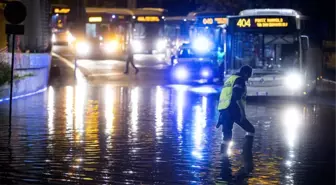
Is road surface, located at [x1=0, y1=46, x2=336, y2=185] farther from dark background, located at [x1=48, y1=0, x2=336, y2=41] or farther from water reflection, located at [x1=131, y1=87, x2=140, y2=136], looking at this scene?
dark background, located at [x1=48, y1=0, x2=336, y2=41]

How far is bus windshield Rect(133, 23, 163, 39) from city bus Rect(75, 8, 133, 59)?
2365mm

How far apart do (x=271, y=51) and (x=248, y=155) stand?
14.0 meters

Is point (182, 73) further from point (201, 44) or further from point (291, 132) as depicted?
point (291, 132)

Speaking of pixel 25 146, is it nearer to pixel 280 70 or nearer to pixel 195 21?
pixel 280 70

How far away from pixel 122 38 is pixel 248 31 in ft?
95.2

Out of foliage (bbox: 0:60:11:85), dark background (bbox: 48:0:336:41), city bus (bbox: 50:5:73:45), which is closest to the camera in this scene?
foliage (bbox: 0:60:11:85)

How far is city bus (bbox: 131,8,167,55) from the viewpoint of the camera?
180 ft

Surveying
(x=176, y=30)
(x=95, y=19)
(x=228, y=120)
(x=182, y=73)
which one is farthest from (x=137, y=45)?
(x=228, y=120)

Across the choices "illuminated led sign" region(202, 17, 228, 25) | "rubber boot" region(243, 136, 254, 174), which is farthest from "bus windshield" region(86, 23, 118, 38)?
A: "rubber boot" region(243, 136, 254, 174)

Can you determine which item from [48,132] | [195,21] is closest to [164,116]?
[48,132]

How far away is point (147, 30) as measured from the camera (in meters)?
59.1

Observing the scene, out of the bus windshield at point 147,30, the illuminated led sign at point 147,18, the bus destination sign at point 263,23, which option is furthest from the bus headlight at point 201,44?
the bus windshield at point 147,30

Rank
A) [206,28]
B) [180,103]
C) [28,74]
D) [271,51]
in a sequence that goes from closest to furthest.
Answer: [180,103] < [28,74] < [271,51] < [206,28]

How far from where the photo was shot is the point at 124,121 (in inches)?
781
